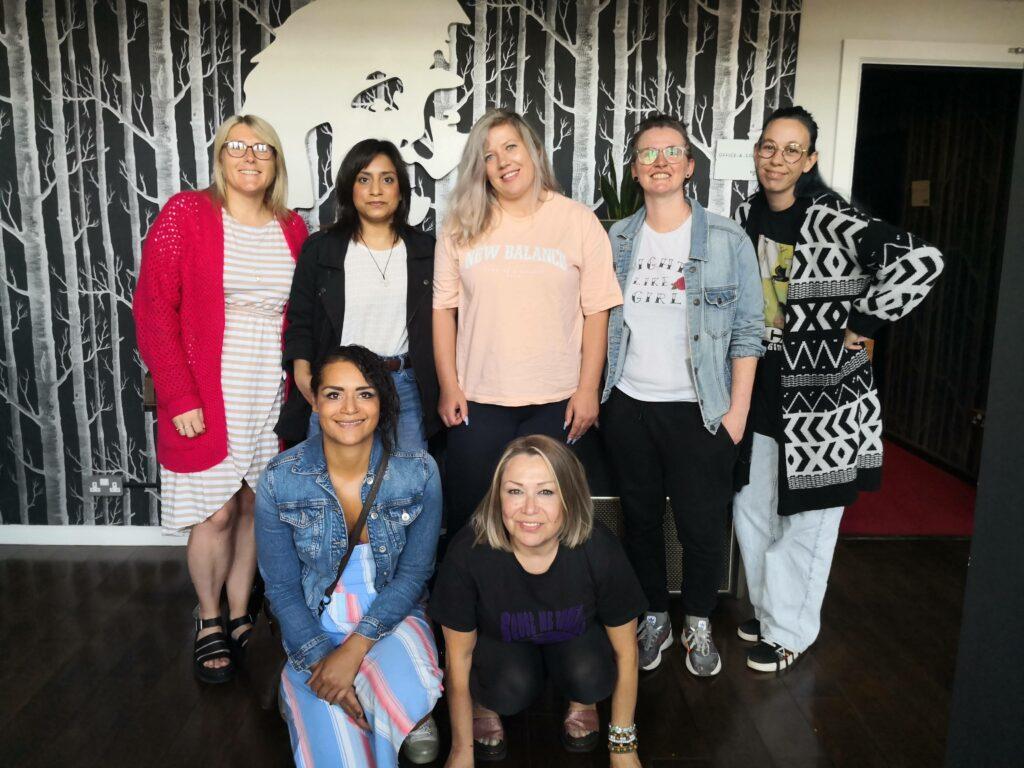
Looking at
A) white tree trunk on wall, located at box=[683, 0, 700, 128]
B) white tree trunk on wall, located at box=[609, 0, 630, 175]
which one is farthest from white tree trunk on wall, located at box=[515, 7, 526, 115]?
white tree trunk on wall, located at box=[683, 0, 700, 128]

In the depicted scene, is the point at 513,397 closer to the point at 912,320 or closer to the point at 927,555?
the point at 927,555

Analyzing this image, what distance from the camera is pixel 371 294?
2.36 metres

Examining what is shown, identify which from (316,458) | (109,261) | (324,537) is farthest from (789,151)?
(109,261)

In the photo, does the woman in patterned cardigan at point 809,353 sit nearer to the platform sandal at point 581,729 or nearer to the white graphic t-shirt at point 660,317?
the white graphic t-shirt at point 660,317

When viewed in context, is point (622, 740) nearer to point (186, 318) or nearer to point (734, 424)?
point (734, 424)

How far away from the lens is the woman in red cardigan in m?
2.38

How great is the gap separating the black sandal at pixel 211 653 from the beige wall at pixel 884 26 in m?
3.11

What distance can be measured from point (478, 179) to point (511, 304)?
37cm

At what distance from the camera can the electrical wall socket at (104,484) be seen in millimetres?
3521

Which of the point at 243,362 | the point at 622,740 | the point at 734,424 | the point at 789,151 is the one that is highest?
the point at 789,151

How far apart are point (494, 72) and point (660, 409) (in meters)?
1.77

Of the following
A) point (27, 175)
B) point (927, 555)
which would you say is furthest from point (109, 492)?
point (927, 555)

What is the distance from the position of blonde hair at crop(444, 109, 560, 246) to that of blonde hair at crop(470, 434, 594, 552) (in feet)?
2.18

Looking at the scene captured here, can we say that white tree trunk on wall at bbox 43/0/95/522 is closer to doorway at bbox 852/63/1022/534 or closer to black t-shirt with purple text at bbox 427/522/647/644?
black t-shirt with purple text at bbox 427/522/647/644
